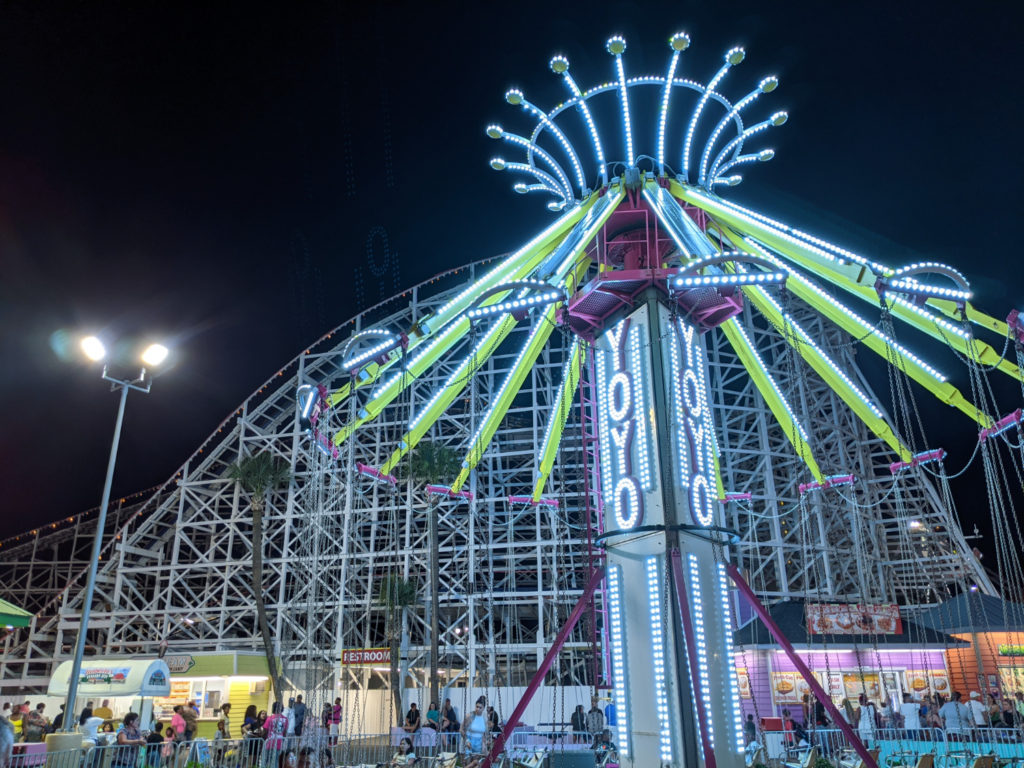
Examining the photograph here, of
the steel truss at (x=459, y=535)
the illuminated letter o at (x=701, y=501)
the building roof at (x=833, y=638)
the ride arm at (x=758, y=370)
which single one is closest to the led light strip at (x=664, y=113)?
the ride arm at (x=758, y=370)

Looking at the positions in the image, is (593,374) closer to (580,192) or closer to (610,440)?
(610,440)

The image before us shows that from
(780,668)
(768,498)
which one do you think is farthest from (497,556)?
(780,668)

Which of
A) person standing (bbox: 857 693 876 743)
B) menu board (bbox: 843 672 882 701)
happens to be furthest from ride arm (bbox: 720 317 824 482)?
menu board (bbox: 843 672 882 701)

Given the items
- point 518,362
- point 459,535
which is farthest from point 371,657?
point 518,362

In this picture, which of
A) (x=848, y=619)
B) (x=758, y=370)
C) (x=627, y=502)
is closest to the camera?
(x=627, y=502)

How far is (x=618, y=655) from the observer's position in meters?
10.4

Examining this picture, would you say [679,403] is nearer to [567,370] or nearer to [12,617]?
[567,370]

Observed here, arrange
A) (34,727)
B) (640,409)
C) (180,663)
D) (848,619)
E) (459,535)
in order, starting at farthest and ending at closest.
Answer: (459,535), (180,663), (848,619), (34,727), (640,409)

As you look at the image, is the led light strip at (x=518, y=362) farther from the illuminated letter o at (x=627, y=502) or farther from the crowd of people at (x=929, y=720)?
the crowd of people at (x=929, y=720)

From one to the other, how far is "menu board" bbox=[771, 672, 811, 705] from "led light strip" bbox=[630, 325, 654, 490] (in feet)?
53.9

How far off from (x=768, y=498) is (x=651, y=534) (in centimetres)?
2336

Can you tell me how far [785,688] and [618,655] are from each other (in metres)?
16.3

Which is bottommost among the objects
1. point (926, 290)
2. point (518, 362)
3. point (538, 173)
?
point (926, 290)

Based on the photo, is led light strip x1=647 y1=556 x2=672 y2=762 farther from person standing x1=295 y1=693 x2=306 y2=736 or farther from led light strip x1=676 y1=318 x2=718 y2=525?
person standing x1=295 y1=693 x2=306 y2=736
